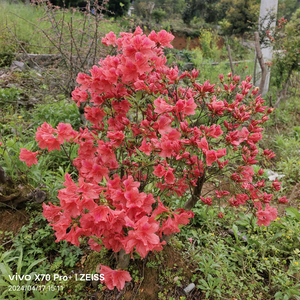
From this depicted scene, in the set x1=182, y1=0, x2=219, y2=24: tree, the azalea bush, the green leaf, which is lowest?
the green leaf

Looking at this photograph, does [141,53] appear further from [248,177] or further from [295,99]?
[295,99]

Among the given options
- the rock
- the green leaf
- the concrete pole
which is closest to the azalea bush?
the green leaf

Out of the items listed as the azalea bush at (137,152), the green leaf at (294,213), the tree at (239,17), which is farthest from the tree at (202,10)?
the azalea bush at (137,152)

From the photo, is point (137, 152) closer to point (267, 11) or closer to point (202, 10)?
point (267, 11)

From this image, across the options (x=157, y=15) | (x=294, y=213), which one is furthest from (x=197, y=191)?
(x=157, y=15)

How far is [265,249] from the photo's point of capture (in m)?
1.89

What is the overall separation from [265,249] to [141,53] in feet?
5.95

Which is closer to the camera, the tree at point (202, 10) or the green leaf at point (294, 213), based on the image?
the green leaf at point (294, 213)

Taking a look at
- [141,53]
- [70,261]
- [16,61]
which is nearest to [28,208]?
[70,261]

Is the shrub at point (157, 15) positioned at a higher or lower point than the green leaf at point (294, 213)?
higher

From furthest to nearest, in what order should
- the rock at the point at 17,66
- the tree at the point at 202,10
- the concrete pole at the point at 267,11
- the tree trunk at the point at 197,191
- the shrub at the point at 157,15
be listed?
the tree at the point at 202,10 < the shrub at the point at 157,15 < the concrete pole at the point at 267,11 < the rock at the point at 17,66 < the tree trunk at the point at 197,191

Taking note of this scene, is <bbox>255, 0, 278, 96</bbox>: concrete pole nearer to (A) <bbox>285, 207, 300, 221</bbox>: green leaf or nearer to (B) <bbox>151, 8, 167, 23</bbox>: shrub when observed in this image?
(A) <bbox>285, 207, 300, 221</bbox>: green leaf

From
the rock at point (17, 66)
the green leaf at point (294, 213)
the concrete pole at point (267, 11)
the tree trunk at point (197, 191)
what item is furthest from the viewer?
the concrete pole at point (267, 11)

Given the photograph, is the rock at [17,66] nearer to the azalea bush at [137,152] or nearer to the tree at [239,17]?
the azalea bush at [137,152]
